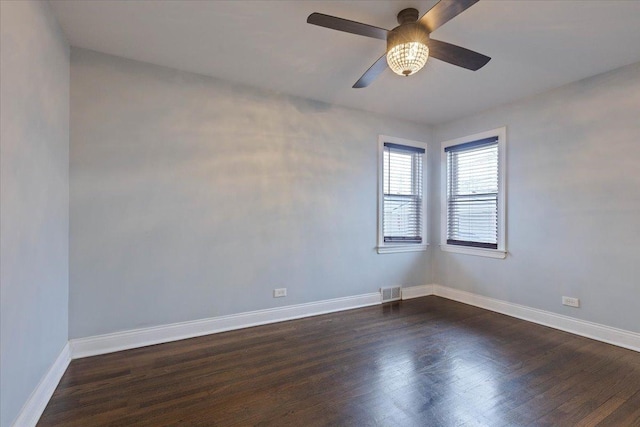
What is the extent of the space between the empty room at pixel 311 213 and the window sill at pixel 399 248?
3 cm

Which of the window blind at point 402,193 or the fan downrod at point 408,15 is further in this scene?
the window blind at point 402,193

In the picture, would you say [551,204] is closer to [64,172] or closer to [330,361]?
[330,361]

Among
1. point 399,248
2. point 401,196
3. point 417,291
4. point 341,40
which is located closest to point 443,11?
point 341,40

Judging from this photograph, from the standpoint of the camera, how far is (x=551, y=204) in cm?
331

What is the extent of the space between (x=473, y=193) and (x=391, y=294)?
1843 millimetres

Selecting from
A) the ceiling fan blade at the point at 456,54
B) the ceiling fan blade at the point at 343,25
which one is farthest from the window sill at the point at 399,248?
the ceiling fan blade at the point at 343,25

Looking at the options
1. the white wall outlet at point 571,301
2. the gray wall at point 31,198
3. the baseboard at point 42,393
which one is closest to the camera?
the gray wall at point 31,198

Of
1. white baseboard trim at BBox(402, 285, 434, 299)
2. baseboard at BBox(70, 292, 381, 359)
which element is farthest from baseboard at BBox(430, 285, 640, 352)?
baseboard at BBox(70, 292, 381, 359)

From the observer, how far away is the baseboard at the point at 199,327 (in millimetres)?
2564

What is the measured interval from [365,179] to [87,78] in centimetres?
315

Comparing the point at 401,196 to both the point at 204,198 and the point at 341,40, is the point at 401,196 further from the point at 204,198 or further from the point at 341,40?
the point at 204,198

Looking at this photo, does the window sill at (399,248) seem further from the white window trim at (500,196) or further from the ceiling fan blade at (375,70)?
the ceiling fan blade at (375,70)

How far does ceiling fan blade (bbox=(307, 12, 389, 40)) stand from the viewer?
1.76 m

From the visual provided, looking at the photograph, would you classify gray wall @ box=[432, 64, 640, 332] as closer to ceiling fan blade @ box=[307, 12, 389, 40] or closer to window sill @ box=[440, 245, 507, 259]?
→ window sill @ box=[440, 245, 507, 259]
